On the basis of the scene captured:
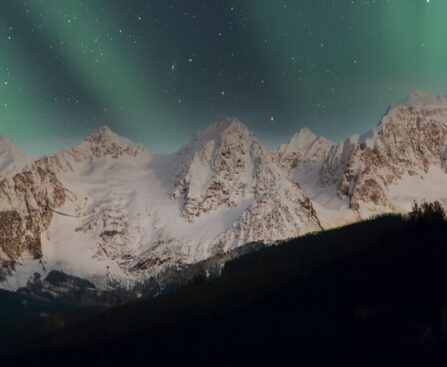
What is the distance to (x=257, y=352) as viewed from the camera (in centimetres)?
16175

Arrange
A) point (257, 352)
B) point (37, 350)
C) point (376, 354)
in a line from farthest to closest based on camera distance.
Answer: point (37, 350) → point (257, 352) → point (376, 354)

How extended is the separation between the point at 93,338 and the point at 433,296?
8037cm

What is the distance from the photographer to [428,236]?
185 meters

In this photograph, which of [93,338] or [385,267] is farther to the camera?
[93,338]

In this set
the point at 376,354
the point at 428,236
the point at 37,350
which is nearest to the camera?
the point at 376,354

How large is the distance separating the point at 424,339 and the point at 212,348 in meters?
44.8

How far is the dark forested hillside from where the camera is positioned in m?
152

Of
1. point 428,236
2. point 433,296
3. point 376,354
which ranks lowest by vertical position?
point 376,354

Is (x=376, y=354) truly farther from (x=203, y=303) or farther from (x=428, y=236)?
(x=203, y=303)

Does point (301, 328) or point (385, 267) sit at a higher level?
point (385, 267)

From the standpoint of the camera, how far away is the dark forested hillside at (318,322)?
15175cm

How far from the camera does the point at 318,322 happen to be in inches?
6501

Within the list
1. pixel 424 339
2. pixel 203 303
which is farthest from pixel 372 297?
pixel 203 303

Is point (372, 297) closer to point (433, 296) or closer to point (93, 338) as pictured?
point (433, 296)
